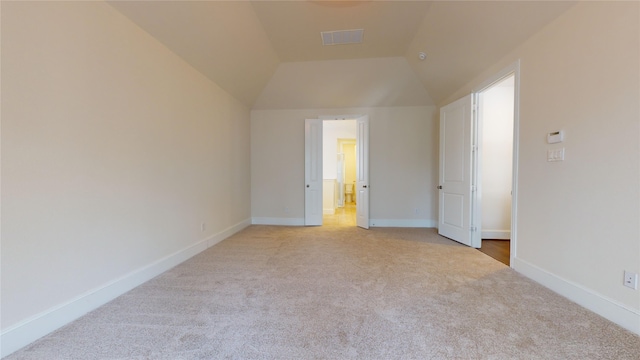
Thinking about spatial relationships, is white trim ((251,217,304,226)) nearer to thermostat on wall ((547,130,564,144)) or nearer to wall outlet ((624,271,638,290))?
thermostat on wall ((547,130,564,144))

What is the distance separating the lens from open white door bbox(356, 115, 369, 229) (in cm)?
505

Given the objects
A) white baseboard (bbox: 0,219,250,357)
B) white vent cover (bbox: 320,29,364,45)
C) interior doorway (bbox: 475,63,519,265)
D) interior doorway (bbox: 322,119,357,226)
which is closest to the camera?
white baseboard (bbox: 0,219,250,357)

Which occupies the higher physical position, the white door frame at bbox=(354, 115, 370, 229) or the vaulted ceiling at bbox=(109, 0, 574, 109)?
the vaulted ceiling at bbox=(109, 0, 574, 109)

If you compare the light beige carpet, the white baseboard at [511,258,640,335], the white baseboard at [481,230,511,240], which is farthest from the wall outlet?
the white baseboard at [481,230,511,240]

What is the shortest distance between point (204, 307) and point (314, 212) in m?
3.46

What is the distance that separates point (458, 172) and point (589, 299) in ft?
7.62

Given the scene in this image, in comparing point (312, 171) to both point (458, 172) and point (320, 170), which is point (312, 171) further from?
point (458, 172)

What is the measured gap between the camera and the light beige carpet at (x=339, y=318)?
1.51 meters

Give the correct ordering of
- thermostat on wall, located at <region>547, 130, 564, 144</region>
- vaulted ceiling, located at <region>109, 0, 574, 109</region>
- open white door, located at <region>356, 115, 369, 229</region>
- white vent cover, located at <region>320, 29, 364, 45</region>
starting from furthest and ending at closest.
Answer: open white door, located at <region>356, 115, 369, 229</region>
white vent cover, located at <region>320, 29, 364, 45</region>
vaulted ceiling, located at <region>109, 0, 574, 109</region>
thermostat on wall, located at <region>547, 130, 564, 144</region>

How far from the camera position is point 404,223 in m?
5.21

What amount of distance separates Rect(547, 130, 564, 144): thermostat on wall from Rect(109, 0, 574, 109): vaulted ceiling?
1.06 metres

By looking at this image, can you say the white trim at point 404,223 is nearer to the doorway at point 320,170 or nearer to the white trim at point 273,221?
the doorway at point 320,170

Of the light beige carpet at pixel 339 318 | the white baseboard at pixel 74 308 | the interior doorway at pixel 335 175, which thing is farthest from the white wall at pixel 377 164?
the white baseboard at pixel 74 308

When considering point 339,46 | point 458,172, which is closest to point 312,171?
point 339,46
